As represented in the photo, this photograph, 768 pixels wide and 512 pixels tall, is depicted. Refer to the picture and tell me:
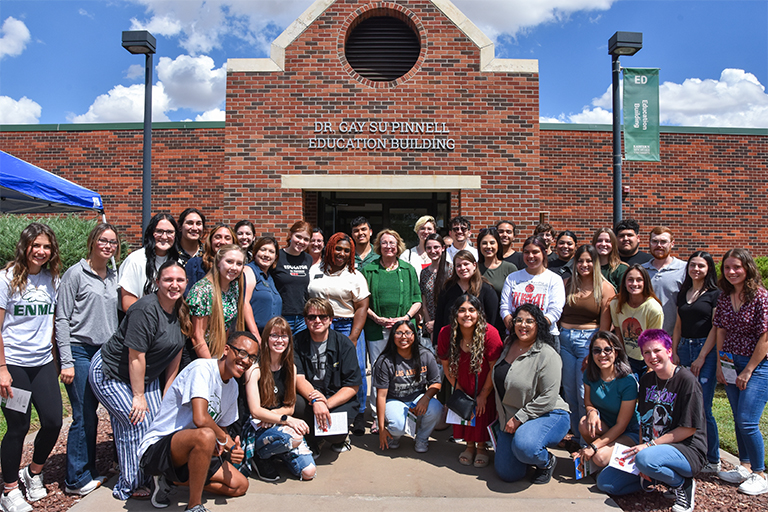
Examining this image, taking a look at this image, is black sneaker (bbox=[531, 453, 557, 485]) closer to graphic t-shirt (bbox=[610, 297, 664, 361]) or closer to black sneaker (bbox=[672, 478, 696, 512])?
black sneaker (bbox=[672, 478, 696, 512])

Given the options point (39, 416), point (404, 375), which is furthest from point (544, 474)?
point (39, 416)

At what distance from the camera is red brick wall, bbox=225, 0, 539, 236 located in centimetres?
830

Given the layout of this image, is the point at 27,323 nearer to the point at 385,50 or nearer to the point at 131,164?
the point at 385,50

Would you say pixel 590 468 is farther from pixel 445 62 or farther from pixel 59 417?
pixel 445 62

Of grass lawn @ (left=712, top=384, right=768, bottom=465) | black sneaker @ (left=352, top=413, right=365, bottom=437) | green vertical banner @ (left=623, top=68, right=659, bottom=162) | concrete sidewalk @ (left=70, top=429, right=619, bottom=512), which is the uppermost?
green vertical banner @ (left=623, top=68, right=659, bottom=162)

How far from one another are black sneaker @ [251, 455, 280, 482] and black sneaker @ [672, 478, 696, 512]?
8.97 ft

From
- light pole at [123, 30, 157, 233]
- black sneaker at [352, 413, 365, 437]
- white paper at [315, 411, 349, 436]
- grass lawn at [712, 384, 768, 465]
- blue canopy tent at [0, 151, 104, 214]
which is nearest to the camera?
white paper at [315, 411, 349, 436]

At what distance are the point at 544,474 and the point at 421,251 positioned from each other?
265 cm

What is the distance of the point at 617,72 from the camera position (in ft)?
24.5

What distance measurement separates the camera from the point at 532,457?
3.65 meters

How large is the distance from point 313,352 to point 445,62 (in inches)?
229

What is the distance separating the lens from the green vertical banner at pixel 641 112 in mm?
7684

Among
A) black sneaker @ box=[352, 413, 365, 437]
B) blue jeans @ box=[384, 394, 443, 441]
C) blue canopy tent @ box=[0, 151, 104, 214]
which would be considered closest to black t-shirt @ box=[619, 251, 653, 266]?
blue jeans @ box=[384, 394, 443, 441]

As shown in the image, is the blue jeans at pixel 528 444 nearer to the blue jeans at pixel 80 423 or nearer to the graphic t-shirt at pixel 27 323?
the blue jeans at pixel 80 423
